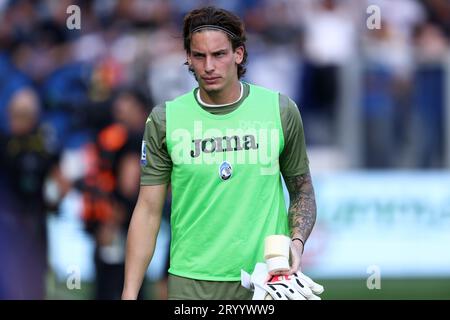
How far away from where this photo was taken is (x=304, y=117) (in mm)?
12922

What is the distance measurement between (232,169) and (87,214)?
6.23 metres

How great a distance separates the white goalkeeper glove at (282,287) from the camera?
5430mm

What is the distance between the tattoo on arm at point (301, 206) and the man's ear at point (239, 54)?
0.64 meters

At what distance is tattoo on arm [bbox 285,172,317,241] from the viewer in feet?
19.6

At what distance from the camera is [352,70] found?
13.0 m

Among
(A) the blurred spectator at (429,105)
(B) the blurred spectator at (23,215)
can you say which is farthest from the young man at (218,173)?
(A) the blurred spectator at (429,105)

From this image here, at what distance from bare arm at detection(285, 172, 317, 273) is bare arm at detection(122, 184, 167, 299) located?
0.65 meters

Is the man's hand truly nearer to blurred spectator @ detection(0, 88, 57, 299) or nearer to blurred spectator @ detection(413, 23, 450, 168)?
blurred spectator @ detection(0, 88, 57, 299)

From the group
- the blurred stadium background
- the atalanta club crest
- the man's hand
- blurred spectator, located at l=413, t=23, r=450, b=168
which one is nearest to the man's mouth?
the atalanta club crest

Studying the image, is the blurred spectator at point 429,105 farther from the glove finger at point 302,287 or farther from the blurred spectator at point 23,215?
the glove finger at point 302,287

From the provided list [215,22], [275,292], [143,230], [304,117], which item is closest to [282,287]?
[275,292]

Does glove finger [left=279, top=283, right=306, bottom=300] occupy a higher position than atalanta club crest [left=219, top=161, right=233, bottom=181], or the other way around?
atalanta club crest [left=219, top=161, right=233, bottom=181]

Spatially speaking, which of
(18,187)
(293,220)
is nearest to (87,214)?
(18,187)
